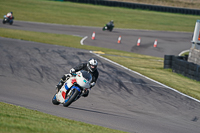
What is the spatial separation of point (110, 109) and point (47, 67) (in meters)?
5.44

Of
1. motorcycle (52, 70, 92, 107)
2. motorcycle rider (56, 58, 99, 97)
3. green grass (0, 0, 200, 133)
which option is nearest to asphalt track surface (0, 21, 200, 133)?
motorcycle (52, 70, 92, 107)

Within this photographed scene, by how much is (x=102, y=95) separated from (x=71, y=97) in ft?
8.24

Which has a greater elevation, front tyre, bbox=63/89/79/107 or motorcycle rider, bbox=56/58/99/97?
motorcycle rider, bbox=56/58/99/97

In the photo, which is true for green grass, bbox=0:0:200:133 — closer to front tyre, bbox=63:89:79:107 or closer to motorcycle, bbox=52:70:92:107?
motorcycle, bbox=52:70:92:107

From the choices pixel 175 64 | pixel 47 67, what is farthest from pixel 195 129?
pixel 175 64

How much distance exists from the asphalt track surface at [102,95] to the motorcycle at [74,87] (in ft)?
1.00

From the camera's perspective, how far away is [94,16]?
4825 centimetres

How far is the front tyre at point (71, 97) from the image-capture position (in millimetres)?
9117

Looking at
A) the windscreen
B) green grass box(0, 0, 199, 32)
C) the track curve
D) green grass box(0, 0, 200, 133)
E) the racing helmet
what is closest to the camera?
the windscreen

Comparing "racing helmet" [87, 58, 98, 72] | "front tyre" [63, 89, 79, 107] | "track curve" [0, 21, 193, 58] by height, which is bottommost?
"track curve" [0, 21, 193, 58]

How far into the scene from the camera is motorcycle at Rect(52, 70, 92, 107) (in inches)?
361

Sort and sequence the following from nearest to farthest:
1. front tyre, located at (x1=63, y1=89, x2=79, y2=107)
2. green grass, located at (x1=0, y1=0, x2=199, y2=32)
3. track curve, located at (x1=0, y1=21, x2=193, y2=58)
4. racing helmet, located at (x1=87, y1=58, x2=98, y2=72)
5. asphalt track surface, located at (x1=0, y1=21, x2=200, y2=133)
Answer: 1. asphalt track surface, located at (x1=0, y1=21, x2=200, y2=133)
2. front tyre, located at (x1=63, y1=89, x2=79, y2=107)
3. racing helmet, located at (x1=87, y1=58, x2=98, y2=72)
4. track curve, located at (x1=0, y1=21, x2=193, y2=58)
5. green grass, located at (x1=0, y1=0, x2=199, y2=32)

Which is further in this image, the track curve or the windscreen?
the track curve

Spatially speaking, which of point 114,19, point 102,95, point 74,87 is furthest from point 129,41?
point 74,87
